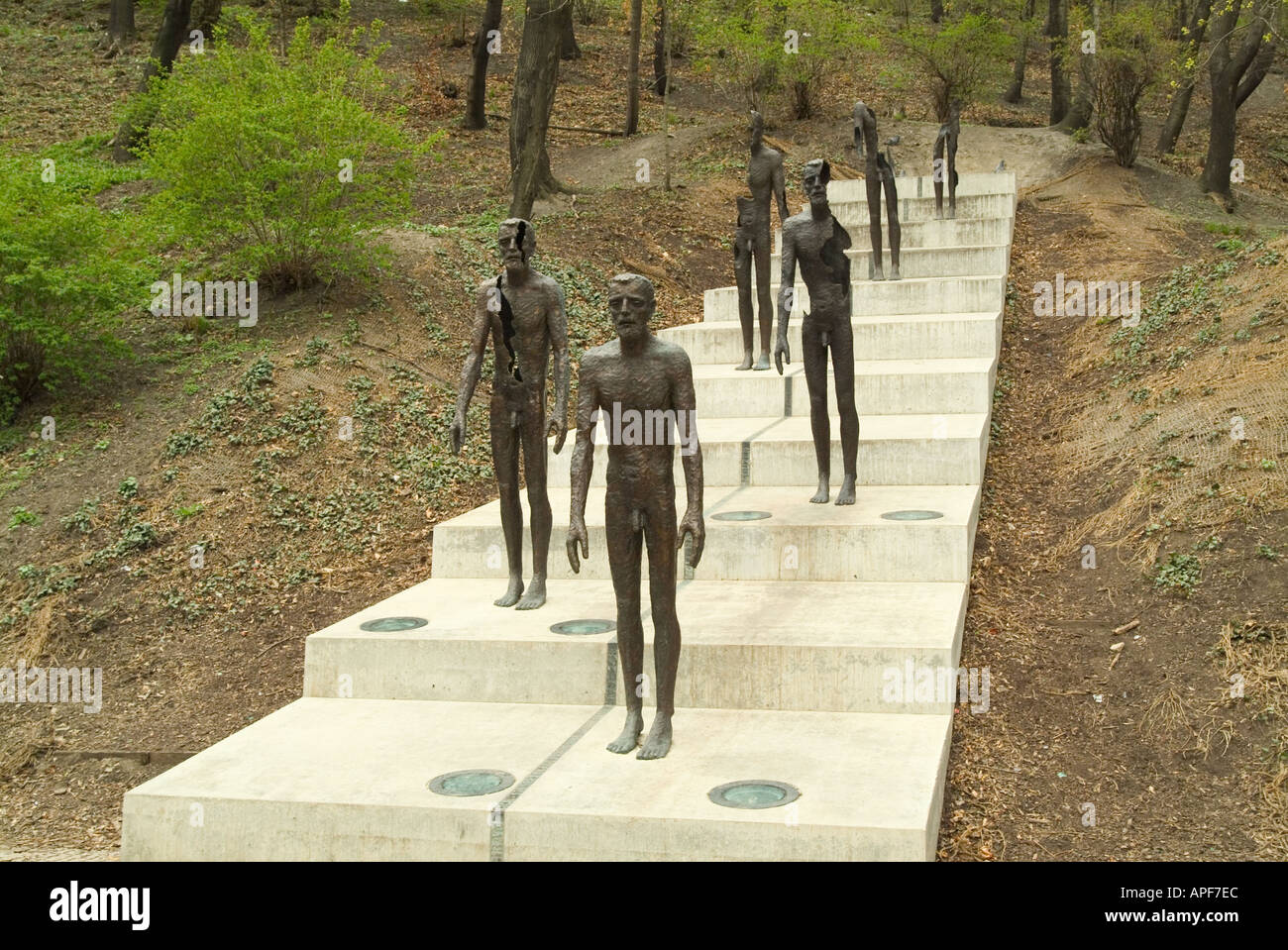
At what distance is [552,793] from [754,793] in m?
0.91

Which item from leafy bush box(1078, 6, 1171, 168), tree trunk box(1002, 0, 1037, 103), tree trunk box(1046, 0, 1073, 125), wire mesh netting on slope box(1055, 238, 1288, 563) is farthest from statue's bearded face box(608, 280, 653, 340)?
tree trunk box(1002, 0, 1037, 103)

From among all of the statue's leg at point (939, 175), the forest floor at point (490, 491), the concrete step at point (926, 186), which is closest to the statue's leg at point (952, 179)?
the statue's leg at point (939, 175)

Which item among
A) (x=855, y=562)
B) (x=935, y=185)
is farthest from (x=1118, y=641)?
(x=935, y=185)

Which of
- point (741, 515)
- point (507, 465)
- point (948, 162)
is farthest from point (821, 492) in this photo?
point (948, 162)

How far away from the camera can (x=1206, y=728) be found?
6.51 m

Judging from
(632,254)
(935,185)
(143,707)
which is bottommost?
(143,707)

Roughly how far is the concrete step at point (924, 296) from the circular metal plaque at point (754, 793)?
8.85m

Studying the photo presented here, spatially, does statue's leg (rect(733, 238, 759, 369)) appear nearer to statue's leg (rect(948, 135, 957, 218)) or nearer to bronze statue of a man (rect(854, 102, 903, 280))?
bronze statue of a man (rect(854, 102, 903, 280))

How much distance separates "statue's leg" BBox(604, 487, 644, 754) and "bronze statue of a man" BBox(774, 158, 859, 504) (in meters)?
3.06

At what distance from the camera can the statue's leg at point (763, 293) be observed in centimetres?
1172

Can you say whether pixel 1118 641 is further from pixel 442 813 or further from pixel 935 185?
pixel 935 185

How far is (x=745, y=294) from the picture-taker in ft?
40.2

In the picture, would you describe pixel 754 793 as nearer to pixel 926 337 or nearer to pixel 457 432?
pixel 457 432

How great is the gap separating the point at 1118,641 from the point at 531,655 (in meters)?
3.54
